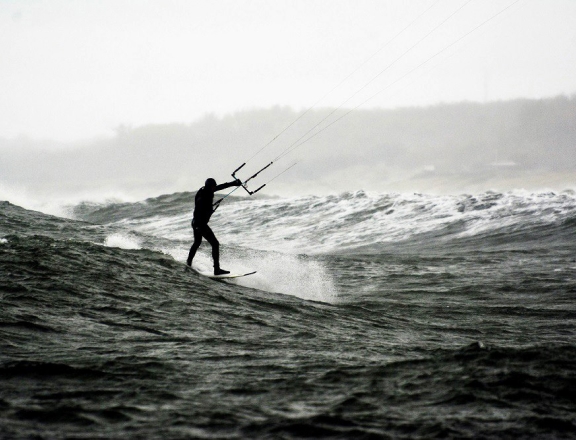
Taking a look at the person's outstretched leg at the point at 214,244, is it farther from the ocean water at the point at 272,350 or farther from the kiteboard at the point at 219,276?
the ocean water at the point at 272,350

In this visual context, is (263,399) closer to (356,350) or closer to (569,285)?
(356,350)

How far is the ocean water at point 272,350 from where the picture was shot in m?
4.57

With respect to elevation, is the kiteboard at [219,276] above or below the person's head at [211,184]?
below

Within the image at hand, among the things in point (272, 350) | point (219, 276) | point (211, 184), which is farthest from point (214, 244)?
point (272, 350)

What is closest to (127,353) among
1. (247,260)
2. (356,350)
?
(356,350)

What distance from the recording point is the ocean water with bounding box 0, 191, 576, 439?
15.0 ft

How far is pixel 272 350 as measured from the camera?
7.00 metres

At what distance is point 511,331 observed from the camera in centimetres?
1059

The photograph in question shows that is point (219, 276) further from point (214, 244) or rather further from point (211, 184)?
point (211, 184)

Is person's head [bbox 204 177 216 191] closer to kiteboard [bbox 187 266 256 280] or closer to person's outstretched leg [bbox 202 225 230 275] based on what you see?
person's outstretched leg [bbox 202 225 230 275]

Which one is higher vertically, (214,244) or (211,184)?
(211,184)

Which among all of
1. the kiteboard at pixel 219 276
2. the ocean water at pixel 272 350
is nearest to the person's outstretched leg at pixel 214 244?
the kiteboard at pixel 219 276

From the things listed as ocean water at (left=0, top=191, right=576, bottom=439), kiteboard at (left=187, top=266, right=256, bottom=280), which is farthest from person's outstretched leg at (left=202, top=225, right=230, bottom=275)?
ocean water at (left=0, top=191, right=576, bottom=439)

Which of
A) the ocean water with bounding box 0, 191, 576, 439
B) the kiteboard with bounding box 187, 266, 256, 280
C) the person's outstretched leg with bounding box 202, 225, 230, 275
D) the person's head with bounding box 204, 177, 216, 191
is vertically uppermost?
the person's head with bounding box 204, 177, 216, 191
